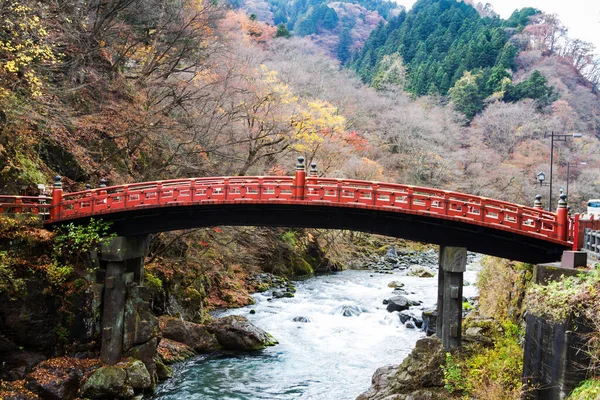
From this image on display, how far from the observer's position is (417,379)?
1686 cm

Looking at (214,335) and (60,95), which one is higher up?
(60,95)

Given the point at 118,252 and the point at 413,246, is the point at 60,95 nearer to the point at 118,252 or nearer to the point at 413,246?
the point at 118,252

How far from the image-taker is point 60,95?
25047 mm

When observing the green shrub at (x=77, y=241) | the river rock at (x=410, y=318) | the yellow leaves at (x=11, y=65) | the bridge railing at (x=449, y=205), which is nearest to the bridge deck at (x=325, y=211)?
the bridge railing at (x=449, y=205)

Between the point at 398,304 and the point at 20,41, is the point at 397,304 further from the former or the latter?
the point at 20,41

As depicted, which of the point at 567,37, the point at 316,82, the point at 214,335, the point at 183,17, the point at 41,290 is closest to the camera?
the point at 41,290

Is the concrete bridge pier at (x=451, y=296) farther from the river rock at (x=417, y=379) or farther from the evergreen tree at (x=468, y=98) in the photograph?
the evergreen tree at (x=468, y=98)

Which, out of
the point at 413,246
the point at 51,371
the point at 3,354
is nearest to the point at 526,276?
the point at 51,371

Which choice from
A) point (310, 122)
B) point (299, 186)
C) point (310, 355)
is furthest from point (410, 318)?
point (299, 186)

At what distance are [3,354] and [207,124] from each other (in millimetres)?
15961

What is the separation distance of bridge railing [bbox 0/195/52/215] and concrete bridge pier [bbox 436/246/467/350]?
1503cm

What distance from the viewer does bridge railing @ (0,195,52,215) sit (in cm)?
1858

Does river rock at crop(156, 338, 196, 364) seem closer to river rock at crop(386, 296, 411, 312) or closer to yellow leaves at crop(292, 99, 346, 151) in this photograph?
river rock at crop(386, 296, 411, 312)

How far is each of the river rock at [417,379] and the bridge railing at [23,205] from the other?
13.7m
